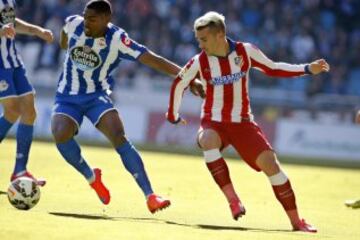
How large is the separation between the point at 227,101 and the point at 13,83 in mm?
2586

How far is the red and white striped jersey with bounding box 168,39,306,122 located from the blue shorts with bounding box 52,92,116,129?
69cm

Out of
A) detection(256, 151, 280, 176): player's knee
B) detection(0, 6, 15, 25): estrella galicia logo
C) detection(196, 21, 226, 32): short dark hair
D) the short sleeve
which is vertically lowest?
detection(256, 151, 280, 176): player's knee

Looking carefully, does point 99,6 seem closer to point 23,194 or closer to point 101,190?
point 101,190

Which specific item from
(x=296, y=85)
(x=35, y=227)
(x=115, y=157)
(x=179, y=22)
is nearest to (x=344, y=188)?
(x=115, y=157)

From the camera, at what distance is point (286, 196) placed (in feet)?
24.8

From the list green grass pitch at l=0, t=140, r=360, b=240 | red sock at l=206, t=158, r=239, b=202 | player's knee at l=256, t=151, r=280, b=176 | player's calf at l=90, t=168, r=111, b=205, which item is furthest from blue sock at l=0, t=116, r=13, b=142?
player's knee at l=256, t=151, r=280, b=176

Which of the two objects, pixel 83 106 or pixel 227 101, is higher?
pixel 227 101

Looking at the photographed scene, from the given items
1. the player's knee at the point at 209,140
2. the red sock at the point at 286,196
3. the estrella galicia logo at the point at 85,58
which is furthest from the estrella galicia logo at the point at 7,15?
the red sock at the point at 286,196

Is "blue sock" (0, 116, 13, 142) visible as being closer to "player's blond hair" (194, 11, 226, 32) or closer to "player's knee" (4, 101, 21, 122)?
"player's knee" (4, 101, 21, 122)

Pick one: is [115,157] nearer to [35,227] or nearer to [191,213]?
[191,213]

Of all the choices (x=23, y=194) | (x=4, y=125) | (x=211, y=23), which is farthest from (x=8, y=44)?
(x=211, y=23)

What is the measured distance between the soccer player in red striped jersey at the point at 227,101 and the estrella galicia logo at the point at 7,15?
230cm

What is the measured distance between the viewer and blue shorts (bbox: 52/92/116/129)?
8094mm

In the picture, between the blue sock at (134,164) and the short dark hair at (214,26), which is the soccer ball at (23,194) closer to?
the blue sock at (134,164)
